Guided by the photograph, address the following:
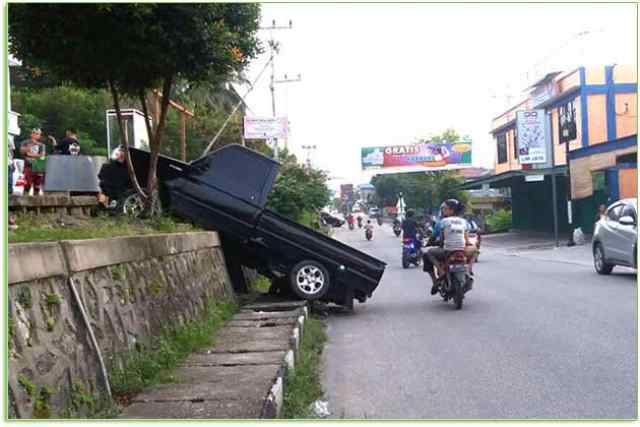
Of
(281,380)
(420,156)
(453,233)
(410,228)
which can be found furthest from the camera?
(420,156)

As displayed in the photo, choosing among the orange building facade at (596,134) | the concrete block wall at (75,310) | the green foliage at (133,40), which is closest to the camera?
the concrete block wall at (75,310)

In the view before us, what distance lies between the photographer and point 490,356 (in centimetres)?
741

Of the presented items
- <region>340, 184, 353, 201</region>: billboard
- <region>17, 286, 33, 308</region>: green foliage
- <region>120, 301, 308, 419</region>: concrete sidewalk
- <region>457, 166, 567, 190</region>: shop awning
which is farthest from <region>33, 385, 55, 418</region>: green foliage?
<region>340, 184, 353, 201</region>: billboard

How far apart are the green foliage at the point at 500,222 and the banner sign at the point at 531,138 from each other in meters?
17.3

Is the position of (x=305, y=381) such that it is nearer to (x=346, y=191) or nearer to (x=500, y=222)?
(x=500, y=222)

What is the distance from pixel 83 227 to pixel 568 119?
2978cm

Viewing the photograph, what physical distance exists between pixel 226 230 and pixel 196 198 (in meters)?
0.65

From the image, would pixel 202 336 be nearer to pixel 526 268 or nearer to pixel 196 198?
pixel 196 198

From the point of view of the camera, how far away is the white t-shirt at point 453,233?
11.2 meters

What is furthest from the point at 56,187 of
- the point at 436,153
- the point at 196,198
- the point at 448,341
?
the point at 436,153

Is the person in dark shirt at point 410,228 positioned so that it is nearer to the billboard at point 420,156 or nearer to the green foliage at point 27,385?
the green foliage at point 27,385

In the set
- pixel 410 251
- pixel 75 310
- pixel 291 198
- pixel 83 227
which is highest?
pixel 291 198

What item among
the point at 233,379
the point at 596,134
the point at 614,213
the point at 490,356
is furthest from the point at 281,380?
the point at 596,134

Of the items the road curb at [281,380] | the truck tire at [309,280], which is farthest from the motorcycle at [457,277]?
the road curb at [281,380]
